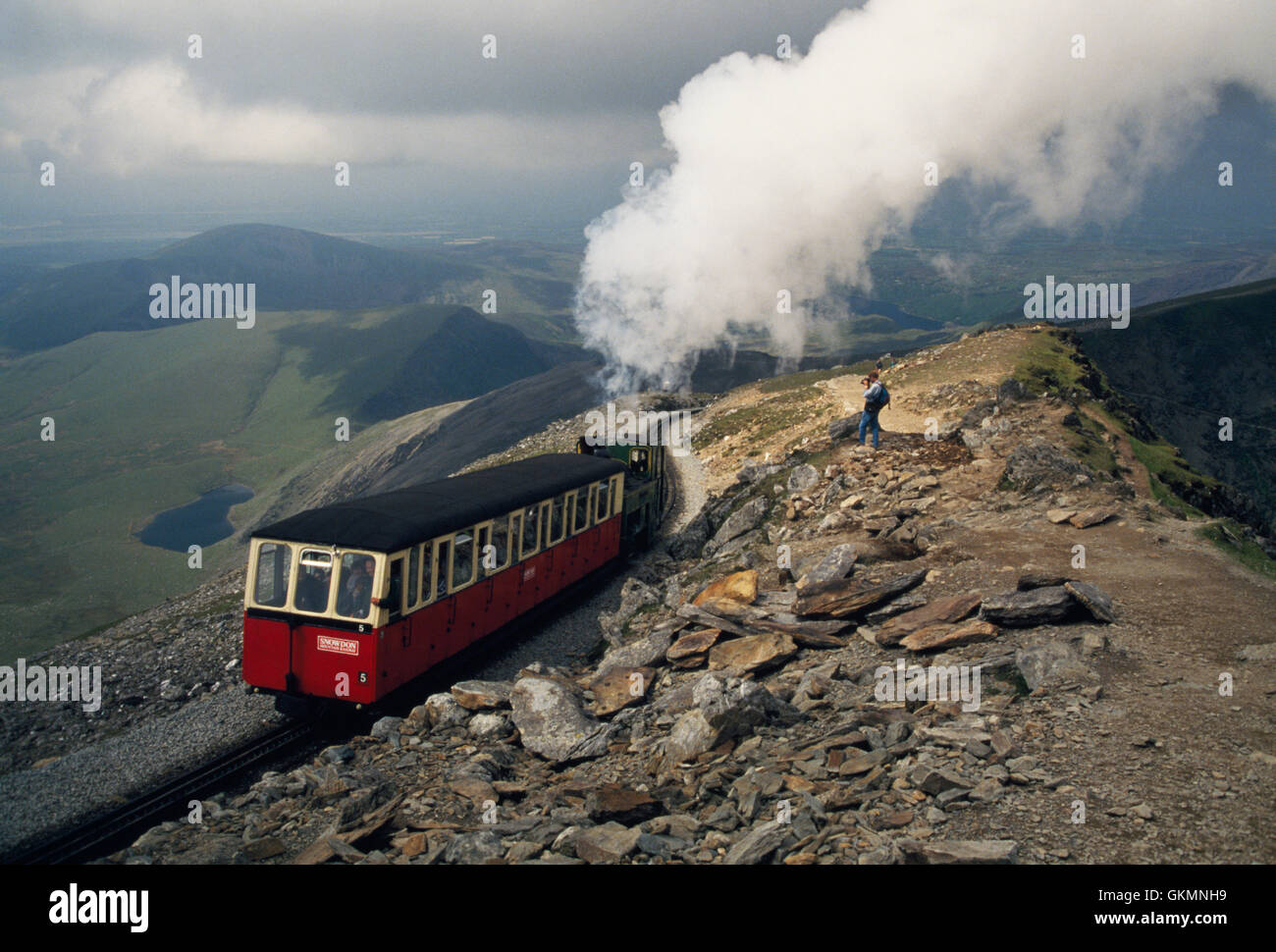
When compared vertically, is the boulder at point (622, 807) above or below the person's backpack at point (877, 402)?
below

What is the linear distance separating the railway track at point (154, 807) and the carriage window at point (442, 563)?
3.28 metres

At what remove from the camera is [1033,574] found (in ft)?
50.7

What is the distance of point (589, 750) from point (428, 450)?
85.6 m

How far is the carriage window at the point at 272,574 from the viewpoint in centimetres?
1587

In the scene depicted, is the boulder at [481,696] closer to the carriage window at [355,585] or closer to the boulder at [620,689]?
the boulder at [620,689]

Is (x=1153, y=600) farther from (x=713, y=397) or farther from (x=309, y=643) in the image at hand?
(x=713, y=397)

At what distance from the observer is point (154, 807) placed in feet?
46.7

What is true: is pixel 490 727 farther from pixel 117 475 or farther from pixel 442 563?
pixel 117 475

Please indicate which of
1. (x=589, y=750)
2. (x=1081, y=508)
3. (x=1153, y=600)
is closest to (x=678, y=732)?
(x=589, y=750)

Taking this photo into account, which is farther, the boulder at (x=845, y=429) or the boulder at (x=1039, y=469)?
the boulder at (x=845, y=429)

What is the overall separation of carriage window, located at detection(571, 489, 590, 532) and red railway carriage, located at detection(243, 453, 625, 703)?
3.73 m

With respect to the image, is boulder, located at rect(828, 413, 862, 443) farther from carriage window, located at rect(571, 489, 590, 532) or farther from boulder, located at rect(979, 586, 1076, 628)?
boulder, located at rect(979, 586, 1076, 628)

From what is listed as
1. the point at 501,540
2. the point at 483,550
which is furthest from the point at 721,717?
the point at 501,540

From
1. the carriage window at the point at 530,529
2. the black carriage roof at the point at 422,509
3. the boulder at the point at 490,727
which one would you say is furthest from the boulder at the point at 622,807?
the carriage window at the point at 530,529
